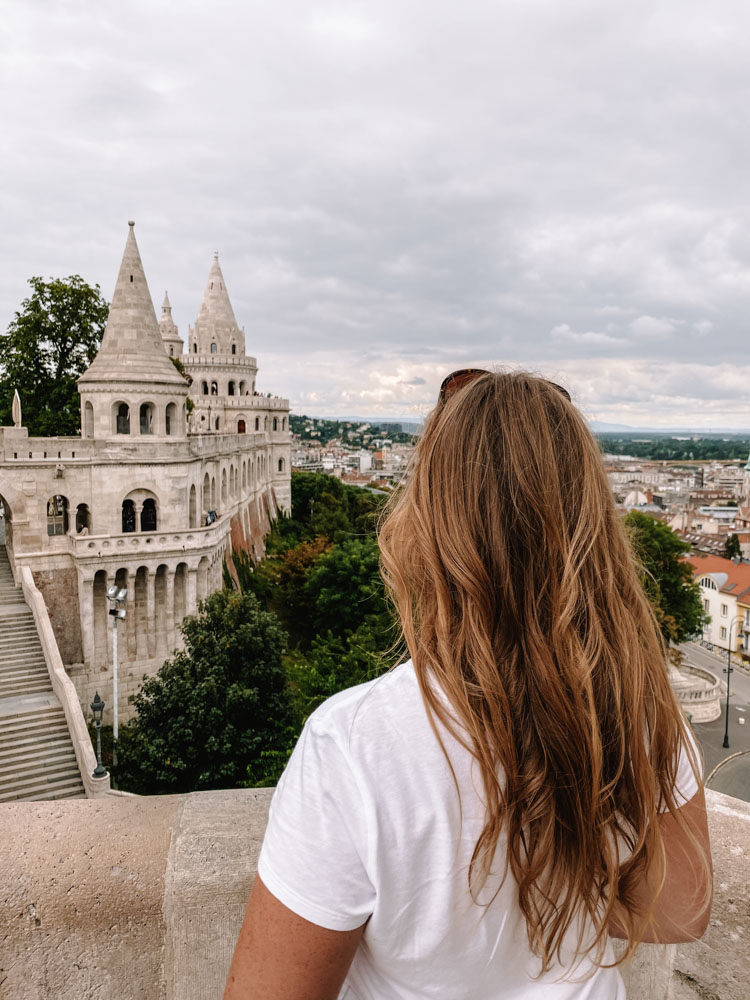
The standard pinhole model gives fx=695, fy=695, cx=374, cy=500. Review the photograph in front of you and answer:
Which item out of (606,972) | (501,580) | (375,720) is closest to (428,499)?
(501,580)

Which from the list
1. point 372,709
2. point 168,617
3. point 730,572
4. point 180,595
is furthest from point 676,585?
point 372,709

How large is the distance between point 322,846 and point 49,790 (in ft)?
52.9

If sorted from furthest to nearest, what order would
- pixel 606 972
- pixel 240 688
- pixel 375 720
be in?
pixel 240 688 → pixel 606 972 → pixel 375 720

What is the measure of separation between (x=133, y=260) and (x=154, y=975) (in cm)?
2079

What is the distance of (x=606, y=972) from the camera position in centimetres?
159

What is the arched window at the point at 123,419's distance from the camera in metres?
20.5

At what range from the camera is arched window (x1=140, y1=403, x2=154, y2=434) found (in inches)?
816

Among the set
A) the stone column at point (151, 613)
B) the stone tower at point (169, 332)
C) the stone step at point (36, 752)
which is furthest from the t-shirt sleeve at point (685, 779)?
the stone tower at point (169, 332)

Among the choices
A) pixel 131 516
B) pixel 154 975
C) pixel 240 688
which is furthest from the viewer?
pixel 131 516

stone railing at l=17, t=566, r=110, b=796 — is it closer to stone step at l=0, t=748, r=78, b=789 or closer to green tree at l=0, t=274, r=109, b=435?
stone step at l=0, t=748, r=78, b=789

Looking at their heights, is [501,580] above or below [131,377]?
below

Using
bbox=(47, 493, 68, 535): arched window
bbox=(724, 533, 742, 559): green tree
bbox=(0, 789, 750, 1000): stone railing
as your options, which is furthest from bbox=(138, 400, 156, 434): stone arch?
bbox=(724, 533, 742, 559): green tree

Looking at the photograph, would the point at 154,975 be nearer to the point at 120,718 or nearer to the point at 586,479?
the point at 586,479

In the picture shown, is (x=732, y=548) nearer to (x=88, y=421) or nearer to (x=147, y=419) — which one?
(x=147, y=419)
